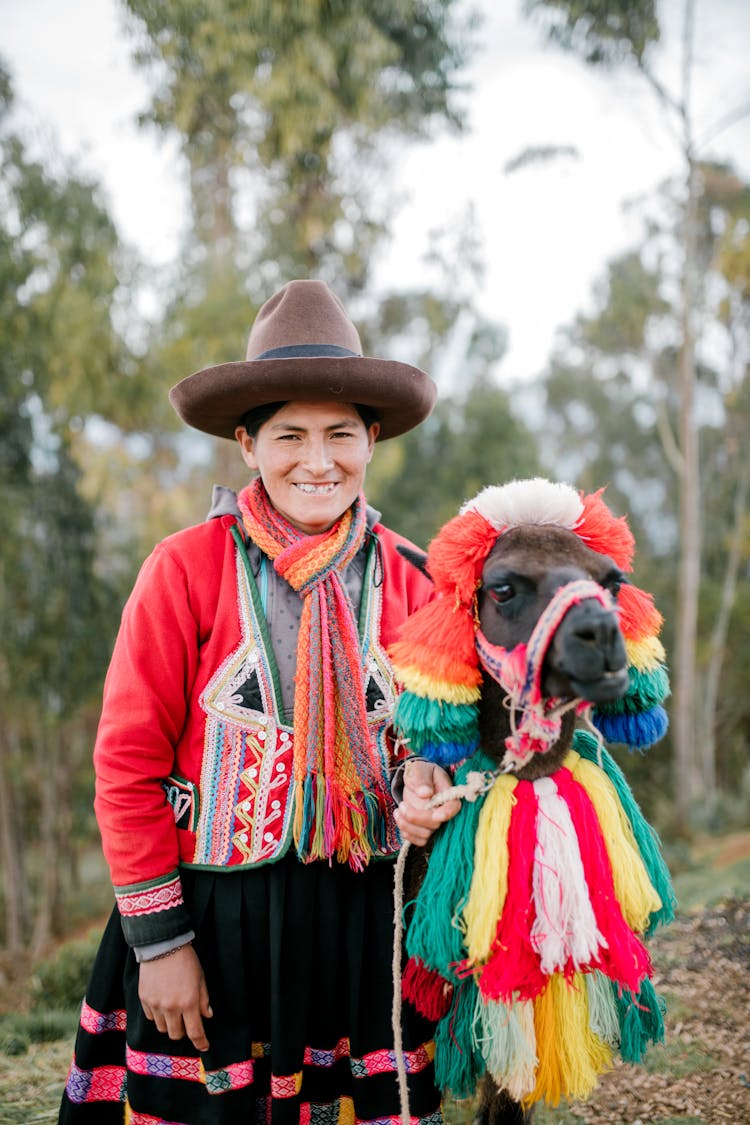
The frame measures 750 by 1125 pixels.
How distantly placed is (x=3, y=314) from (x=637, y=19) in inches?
321

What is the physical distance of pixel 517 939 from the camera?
1574mm

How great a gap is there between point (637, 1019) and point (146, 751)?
1.21 meters

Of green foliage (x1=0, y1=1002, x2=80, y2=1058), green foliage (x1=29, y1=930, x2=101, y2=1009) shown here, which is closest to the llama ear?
green foliage (x1=0, y1=1002, x2=80, y2=1058)

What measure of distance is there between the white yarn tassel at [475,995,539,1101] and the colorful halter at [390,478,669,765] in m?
0.50

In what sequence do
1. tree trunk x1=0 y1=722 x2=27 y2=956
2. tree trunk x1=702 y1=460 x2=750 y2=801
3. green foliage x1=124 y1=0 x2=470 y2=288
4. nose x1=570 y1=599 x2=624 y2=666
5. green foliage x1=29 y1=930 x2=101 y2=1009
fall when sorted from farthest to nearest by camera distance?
tree trunk x1=702 y1=460 x2=750 y2=801, tree trunk x1=0 y1=722 x2=27 y2=956, green foliage x1=124 y1=0 x2=470 y2=288, green foliage x1=29 y1=930 x2=101 y2=1009, nose x1=570 y1=599 x2=624 y2=666

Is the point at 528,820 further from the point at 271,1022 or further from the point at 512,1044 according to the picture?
the point at 271,1022

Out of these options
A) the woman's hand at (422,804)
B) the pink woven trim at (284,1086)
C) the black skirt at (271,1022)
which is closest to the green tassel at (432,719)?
the woman's hand at (422,804)

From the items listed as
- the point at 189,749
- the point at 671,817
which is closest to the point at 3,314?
the point at 189,749

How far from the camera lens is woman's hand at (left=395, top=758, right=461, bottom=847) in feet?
5.61

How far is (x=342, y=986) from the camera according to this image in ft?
6.31

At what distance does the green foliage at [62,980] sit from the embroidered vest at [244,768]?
10.9 ft

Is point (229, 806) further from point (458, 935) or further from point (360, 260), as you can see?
point (360, 260)

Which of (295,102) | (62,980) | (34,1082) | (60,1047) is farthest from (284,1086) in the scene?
(295,102)

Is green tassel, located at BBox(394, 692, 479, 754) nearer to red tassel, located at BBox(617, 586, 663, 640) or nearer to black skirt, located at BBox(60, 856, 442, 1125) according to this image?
red tassel, located at BBox(617, 586, 663, 640)
